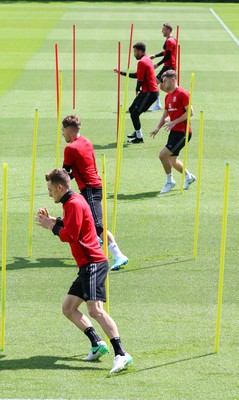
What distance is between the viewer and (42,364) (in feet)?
34.5

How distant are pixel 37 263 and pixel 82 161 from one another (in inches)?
66.1

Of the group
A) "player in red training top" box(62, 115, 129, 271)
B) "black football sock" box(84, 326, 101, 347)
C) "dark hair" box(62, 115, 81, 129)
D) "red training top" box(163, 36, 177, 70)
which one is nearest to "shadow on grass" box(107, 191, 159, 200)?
"player in red training top" box(62, 115, 129, 271)

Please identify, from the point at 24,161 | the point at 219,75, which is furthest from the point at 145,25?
the point at 24,161

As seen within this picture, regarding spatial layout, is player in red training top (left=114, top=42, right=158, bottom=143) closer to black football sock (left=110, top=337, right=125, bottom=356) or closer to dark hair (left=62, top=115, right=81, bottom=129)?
dark hair (left=62, top=115, right=81, bottom=129)

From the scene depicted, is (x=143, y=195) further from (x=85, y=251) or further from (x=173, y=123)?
(x=85, y=251)

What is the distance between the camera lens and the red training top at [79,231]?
33.4 ft

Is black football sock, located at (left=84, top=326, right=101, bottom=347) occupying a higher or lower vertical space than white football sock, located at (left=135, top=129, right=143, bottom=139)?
lower

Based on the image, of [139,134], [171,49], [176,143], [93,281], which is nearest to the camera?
[93,281]

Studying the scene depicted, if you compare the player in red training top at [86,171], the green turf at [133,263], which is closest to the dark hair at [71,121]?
the player in red training top at [86,171]

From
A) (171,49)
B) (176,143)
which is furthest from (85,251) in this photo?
(171,49)

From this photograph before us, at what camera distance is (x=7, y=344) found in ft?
36.4

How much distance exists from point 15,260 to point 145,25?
104ft

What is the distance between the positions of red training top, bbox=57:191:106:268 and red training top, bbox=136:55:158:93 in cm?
1236

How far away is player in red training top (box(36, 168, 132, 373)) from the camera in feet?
33.4
